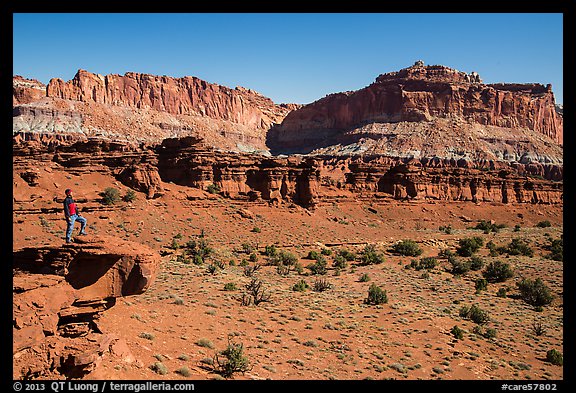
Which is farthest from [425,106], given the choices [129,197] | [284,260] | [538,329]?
[538,329]

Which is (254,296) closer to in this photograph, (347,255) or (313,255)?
(313,255)

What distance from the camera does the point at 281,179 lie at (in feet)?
137

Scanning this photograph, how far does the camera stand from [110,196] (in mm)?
29469

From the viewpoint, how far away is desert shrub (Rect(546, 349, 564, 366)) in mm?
14016

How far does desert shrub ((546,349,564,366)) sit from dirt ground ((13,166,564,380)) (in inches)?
11.1

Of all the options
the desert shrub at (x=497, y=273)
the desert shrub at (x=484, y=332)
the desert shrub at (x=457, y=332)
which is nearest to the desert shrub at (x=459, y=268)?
the desert shrub at (x=497, y=273)

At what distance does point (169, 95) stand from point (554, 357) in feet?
443

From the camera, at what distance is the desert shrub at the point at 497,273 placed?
2638cm

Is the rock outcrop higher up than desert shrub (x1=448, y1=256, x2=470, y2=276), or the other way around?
the rock outcrop

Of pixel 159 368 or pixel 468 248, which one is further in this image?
pixel 468 248

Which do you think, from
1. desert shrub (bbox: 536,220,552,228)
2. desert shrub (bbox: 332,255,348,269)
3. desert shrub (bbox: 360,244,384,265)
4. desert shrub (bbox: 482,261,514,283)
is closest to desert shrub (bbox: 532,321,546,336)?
desert shrub (bbox: 482,261,514,283)

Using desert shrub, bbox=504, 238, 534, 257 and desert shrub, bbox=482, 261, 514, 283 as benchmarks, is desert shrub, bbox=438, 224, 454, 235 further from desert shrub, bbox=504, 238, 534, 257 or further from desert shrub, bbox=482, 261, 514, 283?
desert shrub, bbox=482, 261, 514, 283
